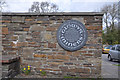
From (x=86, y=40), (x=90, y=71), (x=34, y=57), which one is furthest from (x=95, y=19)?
(x=34, y=57)

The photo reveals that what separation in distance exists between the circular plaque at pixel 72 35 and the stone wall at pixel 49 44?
141mm

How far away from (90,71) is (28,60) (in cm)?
222

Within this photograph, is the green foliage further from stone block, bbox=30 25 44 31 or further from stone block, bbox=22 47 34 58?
stone block, bbox=22 47 34 58

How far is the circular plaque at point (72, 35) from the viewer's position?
13.8 ft

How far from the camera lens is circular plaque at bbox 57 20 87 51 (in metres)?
4.22

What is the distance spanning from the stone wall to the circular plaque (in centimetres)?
14

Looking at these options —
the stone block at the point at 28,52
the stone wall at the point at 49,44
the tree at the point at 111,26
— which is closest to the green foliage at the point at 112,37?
the tree at the point at 111,26

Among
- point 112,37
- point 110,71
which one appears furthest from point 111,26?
point 110,71

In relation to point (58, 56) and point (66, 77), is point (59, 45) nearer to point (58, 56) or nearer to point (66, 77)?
point (58, 56)

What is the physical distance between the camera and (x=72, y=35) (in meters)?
4.25

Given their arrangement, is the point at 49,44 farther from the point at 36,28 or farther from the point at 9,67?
the point at 9,67

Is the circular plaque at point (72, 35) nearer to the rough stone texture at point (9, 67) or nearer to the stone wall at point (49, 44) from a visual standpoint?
the stone wall at point (49, 44)

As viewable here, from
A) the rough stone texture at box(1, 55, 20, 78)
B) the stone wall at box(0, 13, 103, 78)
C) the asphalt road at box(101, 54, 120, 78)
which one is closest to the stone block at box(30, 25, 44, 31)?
the stone wall at box(0, 13, 103, 78)

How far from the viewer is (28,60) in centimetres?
441
